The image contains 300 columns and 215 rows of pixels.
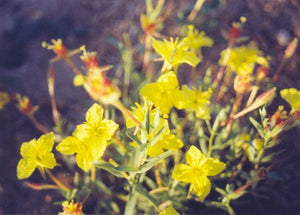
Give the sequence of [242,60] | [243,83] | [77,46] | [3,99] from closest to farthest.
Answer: [243,83]
[242,60]
[3,99]
[77,46]

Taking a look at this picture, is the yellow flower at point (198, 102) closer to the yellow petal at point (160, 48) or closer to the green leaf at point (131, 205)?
the yellow petal at point (160, 48)

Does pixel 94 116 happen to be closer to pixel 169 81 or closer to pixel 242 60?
pixel 169 81

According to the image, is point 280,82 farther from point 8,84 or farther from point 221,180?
point 8,84

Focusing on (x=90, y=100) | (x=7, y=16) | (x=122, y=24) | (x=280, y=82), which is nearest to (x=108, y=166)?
(x=90, y=100)

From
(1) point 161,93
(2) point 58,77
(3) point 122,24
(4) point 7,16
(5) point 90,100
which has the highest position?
(4) point 7,16

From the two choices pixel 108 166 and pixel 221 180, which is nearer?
pixel 108 166

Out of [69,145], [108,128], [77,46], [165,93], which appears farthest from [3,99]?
[165,93]

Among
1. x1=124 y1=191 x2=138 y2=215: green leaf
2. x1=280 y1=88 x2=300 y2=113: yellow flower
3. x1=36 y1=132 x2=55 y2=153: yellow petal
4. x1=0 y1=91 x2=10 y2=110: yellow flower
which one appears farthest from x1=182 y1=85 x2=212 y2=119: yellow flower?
x1=0 y1=91 x2=10 y2=110: yellow flower
